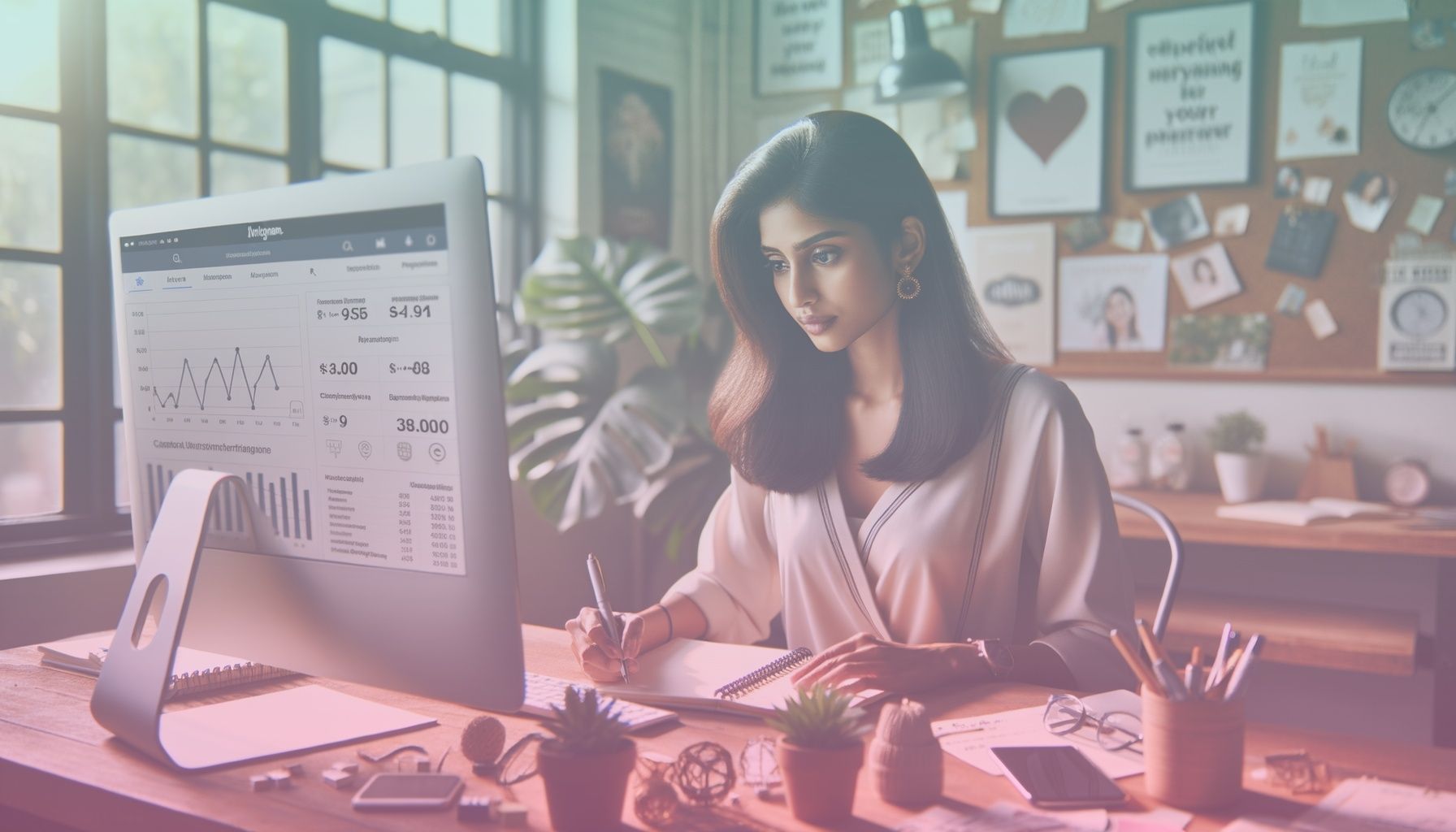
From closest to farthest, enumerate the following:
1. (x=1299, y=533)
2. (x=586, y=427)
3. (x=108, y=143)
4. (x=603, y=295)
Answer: (x=108, y=143) → (x=1299, y=533) → (x=586, y=427) → (x=603, y=295)

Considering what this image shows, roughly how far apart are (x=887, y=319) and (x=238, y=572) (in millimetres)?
940

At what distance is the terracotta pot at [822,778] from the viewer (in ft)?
2.66

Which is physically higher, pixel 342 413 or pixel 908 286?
pixel 908 286

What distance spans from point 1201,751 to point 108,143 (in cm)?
235

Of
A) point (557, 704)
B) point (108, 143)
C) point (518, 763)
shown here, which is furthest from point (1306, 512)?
point (108, 143)

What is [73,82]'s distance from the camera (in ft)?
7.52

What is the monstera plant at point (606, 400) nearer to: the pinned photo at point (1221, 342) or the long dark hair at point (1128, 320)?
the long dark hair at point (1128, 320)

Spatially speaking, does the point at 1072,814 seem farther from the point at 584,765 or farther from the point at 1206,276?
the point at 1206,276

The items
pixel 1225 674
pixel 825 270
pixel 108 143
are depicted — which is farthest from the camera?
pixel 108 143

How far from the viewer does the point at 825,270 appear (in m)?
1.52

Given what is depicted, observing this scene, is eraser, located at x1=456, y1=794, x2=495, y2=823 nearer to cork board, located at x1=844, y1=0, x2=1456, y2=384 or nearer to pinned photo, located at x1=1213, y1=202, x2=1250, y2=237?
→ cork board, located at x1=844, y1=0, x2=1456, y2=384

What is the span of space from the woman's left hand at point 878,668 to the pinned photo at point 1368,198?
230 centimetres

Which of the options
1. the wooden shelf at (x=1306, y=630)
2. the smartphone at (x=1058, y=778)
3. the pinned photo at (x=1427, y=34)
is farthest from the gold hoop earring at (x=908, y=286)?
the pinned photo at (x=1427, y=34)

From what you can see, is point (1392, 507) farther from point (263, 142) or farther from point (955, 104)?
point (263, 142)
